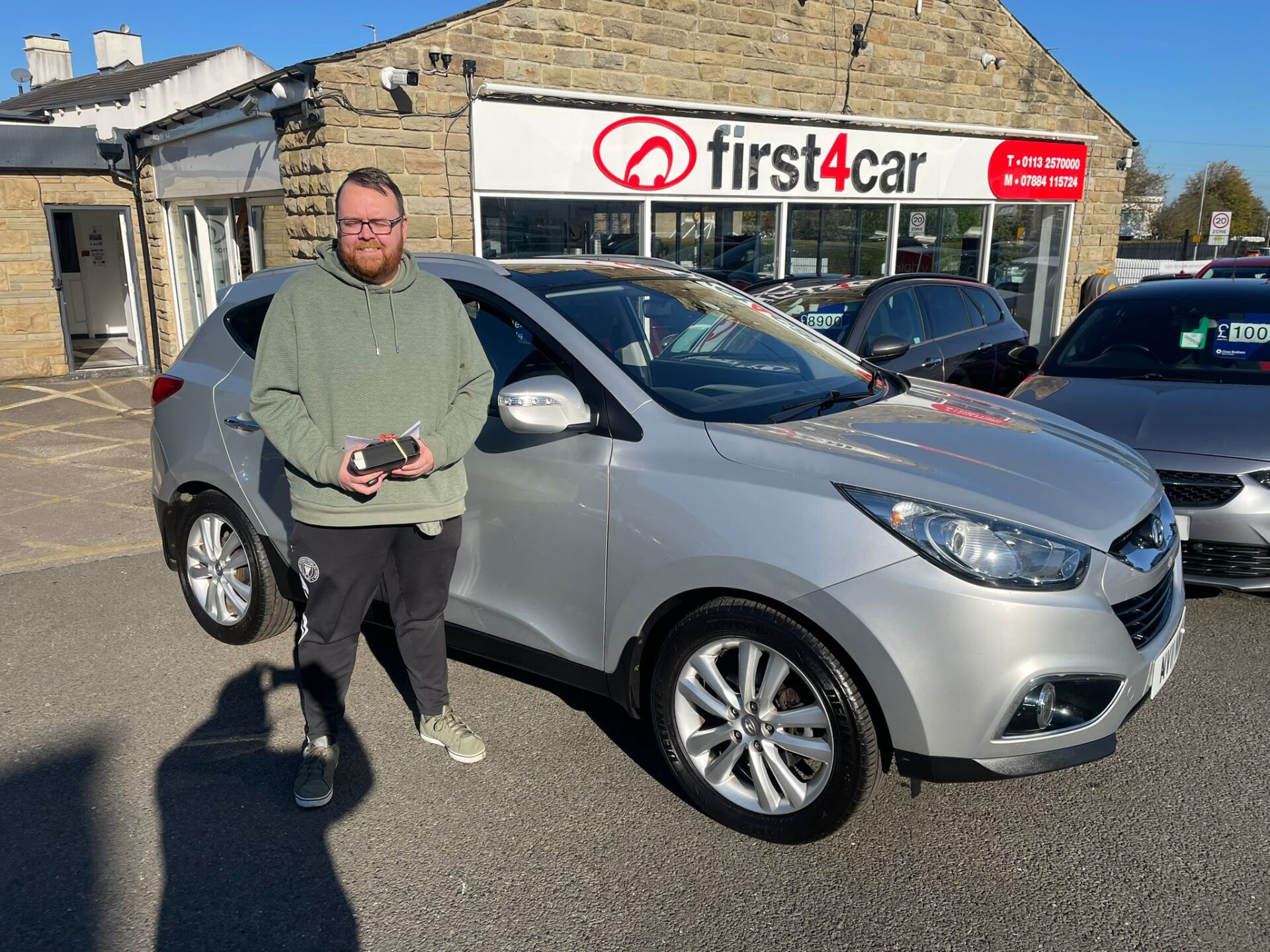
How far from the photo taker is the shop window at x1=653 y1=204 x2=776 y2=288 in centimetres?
1099

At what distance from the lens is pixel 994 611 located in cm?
246

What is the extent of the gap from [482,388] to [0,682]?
265 centimetres

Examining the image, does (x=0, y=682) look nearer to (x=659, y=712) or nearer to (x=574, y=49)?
(x=659, y=712)

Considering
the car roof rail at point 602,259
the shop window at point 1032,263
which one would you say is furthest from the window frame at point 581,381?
the shop window at point 1032,263

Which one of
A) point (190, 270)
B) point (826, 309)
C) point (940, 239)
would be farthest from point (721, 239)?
point (190, 270)

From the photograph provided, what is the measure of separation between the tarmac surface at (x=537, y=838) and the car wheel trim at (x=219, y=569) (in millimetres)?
316

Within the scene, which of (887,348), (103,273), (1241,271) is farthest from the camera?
(1241,271)

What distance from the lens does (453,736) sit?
3.37m

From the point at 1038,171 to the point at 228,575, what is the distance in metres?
13.7

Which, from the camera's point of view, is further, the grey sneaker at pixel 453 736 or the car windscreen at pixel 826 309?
the car windscreen at pixel 826 309

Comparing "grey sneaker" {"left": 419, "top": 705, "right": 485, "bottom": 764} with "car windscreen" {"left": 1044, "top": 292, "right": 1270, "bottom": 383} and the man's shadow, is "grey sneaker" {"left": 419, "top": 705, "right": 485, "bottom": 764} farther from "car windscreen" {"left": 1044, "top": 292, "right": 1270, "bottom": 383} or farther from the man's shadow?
"car windscreen" {"left": 1044, "top": 292, "right": 1270, "bottom": 383}

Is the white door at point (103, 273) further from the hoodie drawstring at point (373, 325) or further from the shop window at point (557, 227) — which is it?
the hoodie drawstring at point (373, 325)

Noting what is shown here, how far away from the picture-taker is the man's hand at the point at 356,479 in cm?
273

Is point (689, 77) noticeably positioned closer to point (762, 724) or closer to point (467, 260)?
point (467, 260)
